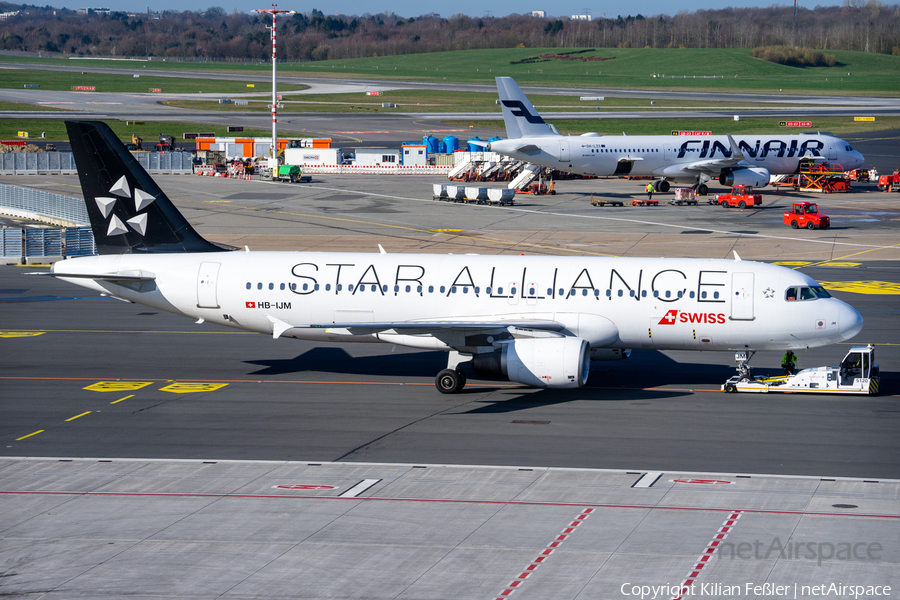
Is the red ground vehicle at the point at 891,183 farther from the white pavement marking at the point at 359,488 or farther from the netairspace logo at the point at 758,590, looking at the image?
the netairspace logo at the point at 758,590

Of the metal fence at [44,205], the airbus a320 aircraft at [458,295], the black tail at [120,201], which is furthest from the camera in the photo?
the metal fence at [44,205]

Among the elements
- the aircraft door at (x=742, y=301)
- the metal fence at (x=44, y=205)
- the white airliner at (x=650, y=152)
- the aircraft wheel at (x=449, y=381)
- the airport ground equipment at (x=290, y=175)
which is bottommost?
the aircraft wheel at (x=449, y=381)

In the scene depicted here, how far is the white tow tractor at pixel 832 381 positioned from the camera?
32.5m

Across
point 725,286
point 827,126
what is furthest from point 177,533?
point 827,126

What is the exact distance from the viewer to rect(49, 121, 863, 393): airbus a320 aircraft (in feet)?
106

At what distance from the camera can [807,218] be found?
236 ft

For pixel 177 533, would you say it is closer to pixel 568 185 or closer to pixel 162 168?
pixel 568 185

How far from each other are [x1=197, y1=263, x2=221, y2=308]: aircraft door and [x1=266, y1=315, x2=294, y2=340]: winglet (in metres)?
2.13

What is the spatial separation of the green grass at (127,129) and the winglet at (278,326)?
101 m

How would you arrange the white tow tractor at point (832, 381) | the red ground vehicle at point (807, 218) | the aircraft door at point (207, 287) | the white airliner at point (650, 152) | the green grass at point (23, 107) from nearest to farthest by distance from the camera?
the white tow tractor at point (832, 381) → the aircraft door at point (207, 287) → the red ground vehicle at point (807, 218) → the white airliner at point (650, 152) → the green grass at point (23, 107)

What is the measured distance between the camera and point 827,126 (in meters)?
145

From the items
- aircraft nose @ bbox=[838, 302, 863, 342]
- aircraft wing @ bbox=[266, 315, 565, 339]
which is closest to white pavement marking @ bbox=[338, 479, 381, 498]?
aircraft wing @ bbox=[266, 315, 565, 339]

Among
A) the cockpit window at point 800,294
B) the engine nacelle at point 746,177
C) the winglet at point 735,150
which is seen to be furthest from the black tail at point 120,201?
the engine nacelle at point 746,177

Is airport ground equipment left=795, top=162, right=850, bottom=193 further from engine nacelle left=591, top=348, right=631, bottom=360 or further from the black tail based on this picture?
the black tail
